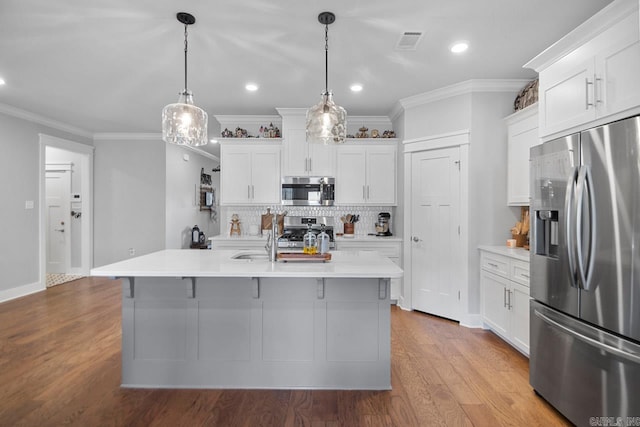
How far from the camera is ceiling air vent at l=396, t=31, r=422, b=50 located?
2.64m

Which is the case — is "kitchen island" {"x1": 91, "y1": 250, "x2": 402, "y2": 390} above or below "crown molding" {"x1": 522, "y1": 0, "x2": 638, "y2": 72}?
below

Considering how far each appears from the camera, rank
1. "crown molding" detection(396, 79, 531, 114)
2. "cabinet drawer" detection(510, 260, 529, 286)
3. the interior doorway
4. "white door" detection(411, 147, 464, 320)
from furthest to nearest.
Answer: the interior doorway
"white door" detection(411, 147, 464, 320)
"crown molding" detection(396, 79, 531, 114)
"cabinet drawer" detection(510, 260, 529, 286)

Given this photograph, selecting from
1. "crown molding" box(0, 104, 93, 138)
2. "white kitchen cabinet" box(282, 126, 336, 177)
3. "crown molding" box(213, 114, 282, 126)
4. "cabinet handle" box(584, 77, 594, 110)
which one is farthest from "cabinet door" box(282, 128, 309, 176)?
"crown molding" box(0, 104, 93, 138)

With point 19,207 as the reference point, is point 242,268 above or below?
below

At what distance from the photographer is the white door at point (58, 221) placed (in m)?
6.11

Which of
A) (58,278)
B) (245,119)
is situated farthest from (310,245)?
(58,278)

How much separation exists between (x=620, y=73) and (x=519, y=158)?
62.9 inches

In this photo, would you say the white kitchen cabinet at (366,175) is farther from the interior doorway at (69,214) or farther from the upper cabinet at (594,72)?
the interior doorway at (69,214)

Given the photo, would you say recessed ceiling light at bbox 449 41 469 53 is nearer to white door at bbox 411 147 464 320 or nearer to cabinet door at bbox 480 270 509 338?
white door at bbox 411 147 464 320

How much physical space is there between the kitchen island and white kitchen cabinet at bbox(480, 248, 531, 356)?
1.36 m

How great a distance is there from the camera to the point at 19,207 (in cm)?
473

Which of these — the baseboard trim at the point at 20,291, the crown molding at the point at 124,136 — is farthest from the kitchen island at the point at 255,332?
the crown molding at the point at 124,136

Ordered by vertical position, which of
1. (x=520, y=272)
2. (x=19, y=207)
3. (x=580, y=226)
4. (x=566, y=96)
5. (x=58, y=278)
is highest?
(x=566, y=96)

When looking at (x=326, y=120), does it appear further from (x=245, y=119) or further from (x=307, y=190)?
(x=245, y=119)
